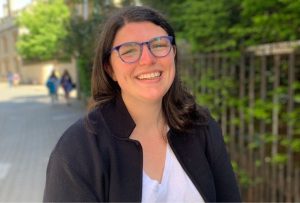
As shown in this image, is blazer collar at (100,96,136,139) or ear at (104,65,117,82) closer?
blazer collar at (100,96,136,139)

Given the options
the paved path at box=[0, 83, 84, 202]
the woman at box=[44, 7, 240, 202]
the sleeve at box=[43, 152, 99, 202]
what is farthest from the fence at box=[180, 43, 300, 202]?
the sleeve at box=[43, 152, 99, 202]

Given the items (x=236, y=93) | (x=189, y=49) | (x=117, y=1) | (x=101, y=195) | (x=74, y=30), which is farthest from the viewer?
(x=74, y=30)

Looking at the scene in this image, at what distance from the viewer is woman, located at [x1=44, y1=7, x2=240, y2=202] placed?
1.54 meters

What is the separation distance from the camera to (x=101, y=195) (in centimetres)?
154

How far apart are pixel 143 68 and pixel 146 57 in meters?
0.05

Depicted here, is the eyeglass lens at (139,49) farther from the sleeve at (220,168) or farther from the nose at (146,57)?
the sleeve at (220,168)

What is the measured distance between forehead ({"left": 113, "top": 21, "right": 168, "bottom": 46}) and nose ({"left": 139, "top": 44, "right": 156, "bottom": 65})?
4cm

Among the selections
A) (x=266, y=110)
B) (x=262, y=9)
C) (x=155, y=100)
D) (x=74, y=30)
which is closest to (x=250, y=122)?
(x=266, y=110)

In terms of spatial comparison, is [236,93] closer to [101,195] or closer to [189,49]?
[189,49]

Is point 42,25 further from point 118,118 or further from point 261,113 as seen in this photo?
point 118,118

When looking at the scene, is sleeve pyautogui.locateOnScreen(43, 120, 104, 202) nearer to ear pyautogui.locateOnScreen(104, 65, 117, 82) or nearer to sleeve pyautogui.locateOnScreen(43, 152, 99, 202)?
sleeve pyautogui.locateOnScreen(43, 152, 99, 202)

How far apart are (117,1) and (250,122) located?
725cm

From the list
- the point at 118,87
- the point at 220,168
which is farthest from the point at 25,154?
the point at 220,168

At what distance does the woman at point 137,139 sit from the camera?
154 centimetres
